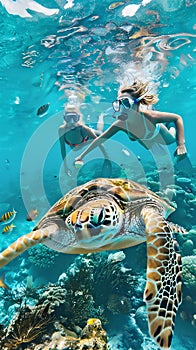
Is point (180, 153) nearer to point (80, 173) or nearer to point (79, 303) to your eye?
point (79, 303)

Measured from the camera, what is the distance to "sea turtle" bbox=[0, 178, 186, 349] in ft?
5.71

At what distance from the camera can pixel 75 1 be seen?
7.28 metres

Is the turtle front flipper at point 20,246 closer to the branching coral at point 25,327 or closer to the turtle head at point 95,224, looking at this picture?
the turtle head at point 95,224

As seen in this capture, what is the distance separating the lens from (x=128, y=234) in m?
2.56

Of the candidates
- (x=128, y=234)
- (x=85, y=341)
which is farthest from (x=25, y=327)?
(x=128, y=234)

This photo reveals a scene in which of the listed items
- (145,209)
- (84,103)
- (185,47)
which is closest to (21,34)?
(185,47)

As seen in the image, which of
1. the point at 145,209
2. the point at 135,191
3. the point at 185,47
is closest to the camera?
the point at 145,209

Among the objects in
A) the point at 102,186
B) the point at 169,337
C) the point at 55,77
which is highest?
the point at 55,77

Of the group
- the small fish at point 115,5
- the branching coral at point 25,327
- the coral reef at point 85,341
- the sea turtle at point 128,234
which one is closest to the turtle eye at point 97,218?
the sea turtle at point 128,234

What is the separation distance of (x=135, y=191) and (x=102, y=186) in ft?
1.29

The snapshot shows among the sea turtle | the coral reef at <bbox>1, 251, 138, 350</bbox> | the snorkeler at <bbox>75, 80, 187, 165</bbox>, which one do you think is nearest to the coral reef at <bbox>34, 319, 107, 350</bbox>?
the coral reef at <bbox>1, 251, 138, 350</bbox>

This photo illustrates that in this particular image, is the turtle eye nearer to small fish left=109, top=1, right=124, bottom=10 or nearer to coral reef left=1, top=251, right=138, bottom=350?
coral reef left=1, top=251, right=138, bottom=350

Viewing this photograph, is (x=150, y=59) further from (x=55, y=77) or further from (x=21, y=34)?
(x=21, y=34)

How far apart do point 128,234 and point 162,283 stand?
2.62 feet
